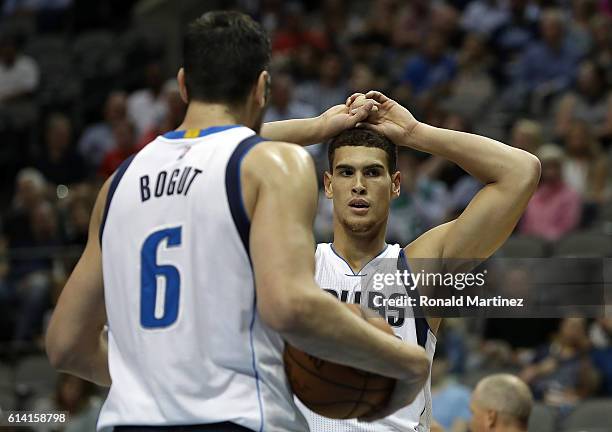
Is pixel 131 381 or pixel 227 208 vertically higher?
pixel 227 208

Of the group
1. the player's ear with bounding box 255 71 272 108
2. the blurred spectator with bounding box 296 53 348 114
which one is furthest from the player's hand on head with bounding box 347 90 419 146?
the blurred spectator with bounding box 296 53 348 114

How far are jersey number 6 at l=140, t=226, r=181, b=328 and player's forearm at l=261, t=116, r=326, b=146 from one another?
1.60 metres

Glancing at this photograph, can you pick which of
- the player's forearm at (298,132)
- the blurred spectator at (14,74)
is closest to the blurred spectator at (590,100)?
the player's forearm at (298,132)

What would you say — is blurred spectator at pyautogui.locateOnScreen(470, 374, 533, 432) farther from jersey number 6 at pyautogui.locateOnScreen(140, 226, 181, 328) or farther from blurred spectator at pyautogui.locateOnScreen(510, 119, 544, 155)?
blurred spectator at pyautogui.locateOnScreen(510, 119, 544, 155)

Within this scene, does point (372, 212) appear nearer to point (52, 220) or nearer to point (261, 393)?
point (261, 393)

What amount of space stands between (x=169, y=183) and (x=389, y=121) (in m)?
1.74

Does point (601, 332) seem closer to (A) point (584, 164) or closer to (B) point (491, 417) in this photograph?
(A) point (584, 164)

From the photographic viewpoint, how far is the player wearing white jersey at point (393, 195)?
4.46 m

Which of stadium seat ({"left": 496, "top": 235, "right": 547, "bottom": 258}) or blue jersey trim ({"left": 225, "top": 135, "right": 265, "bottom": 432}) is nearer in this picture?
blue jersey trim ({"left": 225, "top": 135, "right": 265, "bottom": 432})

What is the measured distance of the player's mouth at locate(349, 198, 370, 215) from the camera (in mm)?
4699

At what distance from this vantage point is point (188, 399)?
299 cm

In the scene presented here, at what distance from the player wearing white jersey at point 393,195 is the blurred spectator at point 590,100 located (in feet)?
21.7

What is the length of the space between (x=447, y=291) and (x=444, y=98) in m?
7.74

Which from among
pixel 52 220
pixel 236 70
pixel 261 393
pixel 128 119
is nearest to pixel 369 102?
pixel 236 70
